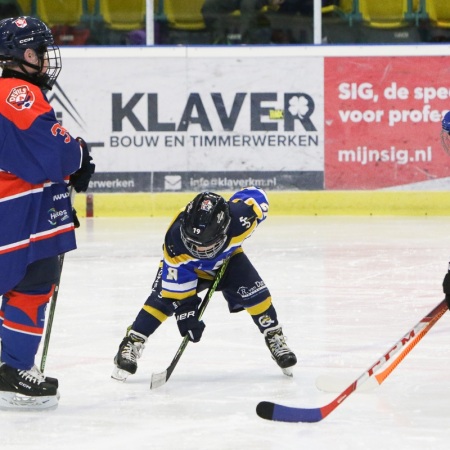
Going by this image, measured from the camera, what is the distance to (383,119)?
9281mm

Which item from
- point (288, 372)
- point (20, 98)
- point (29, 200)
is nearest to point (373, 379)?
point (288, 372)

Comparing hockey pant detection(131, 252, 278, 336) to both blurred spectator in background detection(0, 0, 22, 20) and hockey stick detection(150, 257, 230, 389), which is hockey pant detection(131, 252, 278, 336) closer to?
hockey stick detection(150, 257, 230, 389)

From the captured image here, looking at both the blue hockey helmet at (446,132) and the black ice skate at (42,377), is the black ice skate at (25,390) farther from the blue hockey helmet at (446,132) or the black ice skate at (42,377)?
the blue hockey helmet at (446,132)

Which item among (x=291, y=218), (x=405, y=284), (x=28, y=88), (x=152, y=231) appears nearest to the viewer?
(x=28, y=88)

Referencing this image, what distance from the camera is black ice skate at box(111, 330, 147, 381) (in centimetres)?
359

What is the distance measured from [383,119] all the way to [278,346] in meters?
5.79

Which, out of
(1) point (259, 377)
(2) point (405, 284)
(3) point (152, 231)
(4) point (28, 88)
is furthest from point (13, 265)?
(3) point (152, 231)

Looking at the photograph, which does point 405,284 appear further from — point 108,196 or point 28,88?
point 108,196

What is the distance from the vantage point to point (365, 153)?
927 cm

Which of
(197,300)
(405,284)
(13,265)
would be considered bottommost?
(405,284)

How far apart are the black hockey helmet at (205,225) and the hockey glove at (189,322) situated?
0.53 ft

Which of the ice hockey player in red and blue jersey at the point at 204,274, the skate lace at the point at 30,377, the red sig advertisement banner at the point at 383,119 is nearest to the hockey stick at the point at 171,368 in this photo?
the ice hockey player in red and blue jersey at the point at 204,274

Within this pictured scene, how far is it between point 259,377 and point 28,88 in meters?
1.16

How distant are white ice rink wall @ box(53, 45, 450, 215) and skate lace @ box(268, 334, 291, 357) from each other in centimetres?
547
